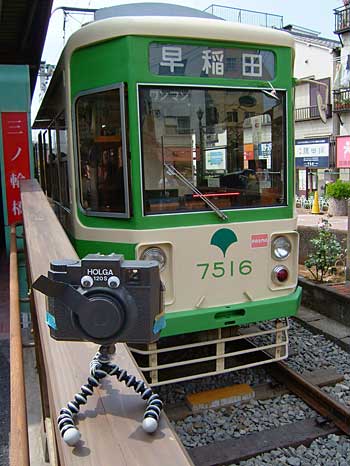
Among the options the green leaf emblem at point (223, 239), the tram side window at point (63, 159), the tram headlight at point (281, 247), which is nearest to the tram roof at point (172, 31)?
the tram side window at point (63, 159)

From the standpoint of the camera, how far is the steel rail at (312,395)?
3.61m

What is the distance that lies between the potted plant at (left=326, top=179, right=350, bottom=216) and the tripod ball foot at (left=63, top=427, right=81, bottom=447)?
547 inches

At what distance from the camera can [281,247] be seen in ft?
13.3

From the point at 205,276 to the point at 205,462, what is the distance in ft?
4.32

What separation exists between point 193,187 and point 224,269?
2.29ft

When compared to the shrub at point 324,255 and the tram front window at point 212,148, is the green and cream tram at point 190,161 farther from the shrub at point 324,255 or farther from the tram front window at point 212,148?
the shrub at point 324,255

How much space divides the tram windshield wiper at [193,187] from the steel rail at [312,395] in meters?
1.57

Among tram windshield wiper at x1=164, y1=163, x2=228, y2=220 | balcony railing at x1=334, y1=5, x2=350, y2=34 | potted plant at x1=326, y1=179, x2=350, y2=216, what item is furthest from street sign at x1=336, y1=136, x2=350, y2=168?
tram windshield wiper at x1=164, y1=163, x2=228, y2=220

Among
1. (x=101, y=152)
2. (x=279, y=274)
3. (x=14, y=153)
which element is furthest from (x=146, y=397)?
(x=14, y=153)

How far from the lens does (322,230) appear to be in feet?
21.6

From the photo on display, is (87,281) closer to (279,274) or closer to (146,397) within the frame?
(146,397)

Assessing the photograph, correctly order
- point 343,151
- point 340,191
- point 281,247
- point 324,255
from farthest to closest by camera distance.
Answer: point 343,151, point 340,191, point 324,255, point 281,247

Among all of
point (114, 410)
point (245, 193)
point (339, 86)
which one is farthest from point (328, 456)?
point (339, 86)

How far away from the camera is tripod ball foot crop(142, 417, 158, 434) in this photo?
935mm
